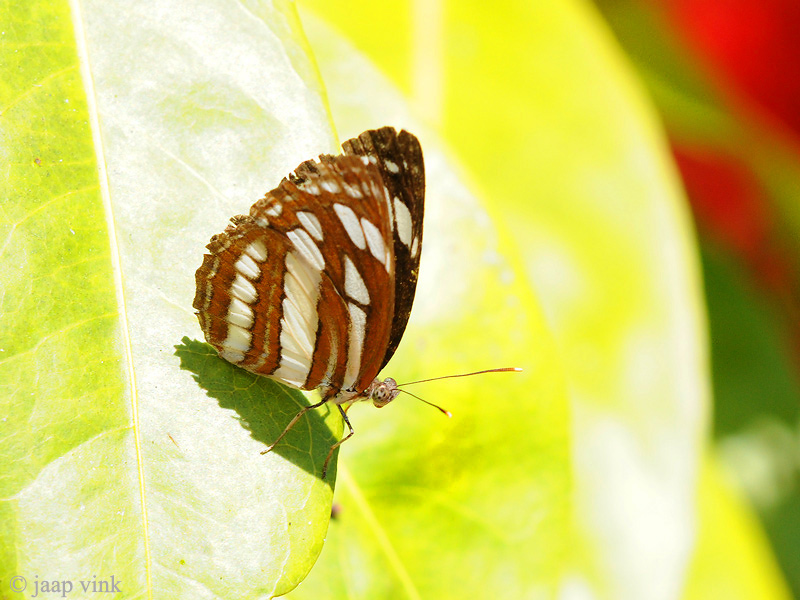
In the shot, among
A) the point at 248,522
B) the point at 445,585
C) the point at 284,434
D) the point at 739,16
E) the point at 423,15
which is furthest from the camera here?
the point at 739,16

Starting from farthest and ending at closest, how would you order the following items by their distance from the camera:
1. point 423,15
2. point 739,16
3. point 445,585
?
1. point 739,16
2. point 423,15
3. point 445,585

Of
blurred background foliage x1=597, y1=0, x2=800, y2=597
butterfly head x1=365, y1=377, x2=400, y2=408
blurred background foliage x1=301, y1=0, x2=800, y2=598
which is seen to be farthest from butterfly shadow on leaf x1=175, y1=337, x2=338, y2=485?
blurred background foliage x1=597, y1=0, x2=800, y2=597

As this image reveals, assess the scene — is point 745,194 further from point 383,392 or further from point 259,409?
point 259,409

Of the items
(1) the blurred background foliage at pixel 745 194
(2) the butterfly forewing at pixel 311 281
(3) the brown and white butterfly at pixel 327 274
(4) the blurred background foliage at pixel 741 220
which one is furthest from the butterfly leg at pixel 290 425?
(1) the blurred background foliage at pixel 745 194

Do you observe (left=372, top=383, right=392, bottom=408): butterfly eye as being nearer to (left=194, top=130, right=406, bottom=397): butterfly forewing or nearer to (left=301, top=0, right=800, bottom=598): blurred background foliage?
(left=194, top=130, right=406, bottom=397): butterfly forewing

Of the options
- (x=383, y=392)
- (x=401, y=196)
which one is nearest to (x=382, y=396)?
(x=383, y=392)

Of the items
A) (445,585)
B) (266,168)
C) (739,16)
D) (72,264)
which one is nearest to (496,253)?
(266,168)

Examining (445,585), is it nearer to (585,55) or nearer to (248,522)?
(248,522)

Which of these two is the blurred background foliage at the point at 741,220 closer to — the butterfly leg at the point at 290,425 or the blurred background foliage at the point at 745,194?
the blurred background foliage at the point at 745,194
